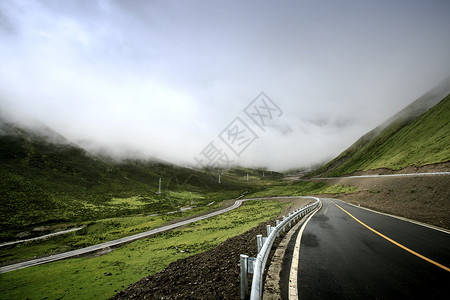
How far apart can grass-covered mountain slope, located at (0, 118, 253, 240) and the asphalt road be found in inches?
2410

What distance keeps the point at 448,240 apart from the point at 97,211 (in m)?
84.9

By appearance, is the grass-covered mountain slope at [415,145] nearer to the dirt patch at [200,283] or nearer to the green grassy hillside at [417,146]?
the green grassy hillside at [417,146]

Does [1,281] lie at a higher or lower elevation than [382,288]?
lower

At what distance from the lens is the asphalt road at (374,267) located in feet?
15.0

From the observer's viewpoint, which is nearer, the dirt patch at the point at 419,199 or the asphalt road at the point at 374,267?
the asphalt road at the point at 374,267

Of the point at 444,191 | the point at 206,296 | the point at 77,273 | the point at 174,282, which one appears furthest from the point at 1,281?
the point at 444,191

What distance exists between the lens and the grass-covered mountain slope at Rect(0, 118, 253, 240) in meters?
57.1

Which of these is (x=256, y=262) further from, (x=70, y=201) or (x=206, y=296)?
(x=70, y=201)

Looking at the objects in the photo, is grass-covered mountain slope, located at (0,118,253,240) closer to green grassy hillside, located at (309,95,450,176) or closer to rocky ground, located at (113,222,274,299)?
rocky ground, located at (113,222,274,299)

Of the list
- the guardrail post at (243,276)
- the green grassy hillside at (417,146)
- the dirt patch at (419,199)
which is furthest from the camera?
the green grassy hillside at (417,146)

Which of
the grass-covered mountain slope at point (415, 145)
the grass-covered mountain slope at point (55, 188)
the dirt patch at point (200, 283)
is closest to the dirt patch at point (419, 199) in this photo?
the grass-covered mountain slope at point (415, 145)

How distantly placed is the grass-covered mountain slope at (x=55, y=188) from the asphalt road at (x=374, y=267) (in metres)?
61.2

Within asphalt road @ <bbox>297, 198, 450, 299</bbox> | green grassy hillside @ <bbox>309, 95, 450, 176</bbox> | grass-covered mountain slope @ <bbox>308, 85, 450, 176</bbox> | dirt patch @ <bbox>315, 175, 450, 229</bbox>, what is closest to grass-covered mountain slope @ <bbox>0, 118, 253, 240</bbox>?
asphalt road @ <bbox>297, 198, 450, 299</bbox>

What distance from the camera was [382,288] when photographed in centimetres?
473
